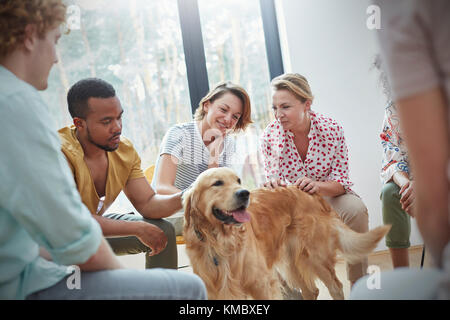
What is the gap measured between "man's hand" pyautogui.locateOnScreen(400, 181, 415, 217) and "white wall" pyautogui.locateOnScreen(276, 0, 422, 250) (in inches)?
3.2

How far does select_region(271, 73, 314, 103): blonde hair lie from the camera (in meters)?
1.34

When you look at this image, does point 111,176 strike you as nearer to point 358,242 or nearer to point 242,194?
point 242,194

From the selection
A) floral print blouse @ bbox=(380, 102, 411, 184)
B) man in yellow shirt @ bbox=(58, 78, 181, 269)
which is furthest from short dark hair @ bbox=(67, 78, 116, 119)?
floral print blouse @ bbox=(380, 102, 411, 184)

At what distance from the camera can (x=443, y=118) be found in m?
0.56

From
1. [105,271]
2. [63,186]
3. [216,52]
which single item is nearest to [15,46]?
[63,186]

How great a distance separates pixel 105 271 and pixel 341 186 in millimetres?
857

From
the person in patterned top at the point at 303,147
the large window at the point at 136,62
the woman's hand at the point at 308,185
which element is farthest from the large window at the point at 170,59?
the woman's hand at the point at 308,185

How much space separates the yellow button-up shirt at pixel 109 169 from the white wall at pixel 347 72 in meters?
0.74

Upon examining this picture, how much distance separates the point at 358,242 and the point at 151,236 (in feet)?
2.10

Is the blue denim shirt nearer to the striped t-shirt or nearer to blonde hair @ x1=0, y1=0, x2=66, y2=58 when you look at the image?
blonde hair @ x1=0, y1=0, x2=66, y2=58

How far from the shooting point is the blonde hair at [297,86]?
1.34 m

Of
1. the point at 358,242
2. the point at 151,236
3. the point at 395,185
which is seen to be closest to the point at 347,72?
the point at 395,185

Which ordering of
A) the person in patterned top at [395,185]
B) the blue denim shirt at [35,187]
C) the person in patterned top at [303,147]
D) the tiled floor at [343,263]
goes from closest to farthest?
the blue denim shirt at [35,187]
the tiled floor at [343,263]
the person in patterned top at [395,185]
the person in patterned top at [303,147]

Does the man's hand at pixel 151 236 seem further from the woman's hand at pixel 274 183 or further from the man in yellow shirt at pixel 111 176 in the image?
the woman's hand at pixel 274 183
